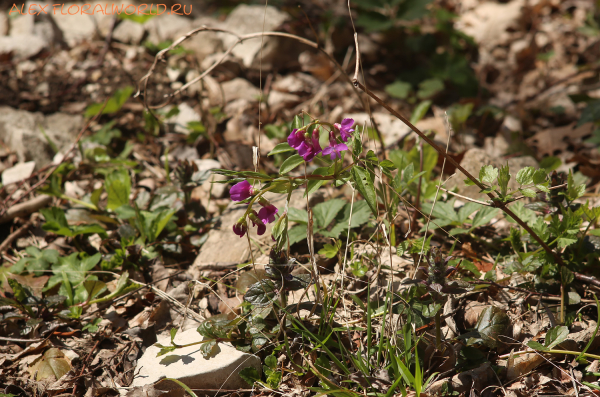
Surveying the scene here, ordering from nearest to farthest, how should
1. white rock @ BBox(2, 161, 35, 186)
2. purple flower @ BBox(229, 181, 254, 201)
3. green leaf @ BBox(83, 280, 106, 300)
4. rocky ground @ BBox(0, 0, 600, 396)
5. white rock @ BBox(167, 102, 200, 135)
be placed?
purple flower @ BBox(229, 181, 254, 201) < rocky ground @ BBox(0, 0, 600, 396) < green leaf @ BBox(83, 280, 106, 300) < white rock @ BBox(2, 161, 35, 186) < white rock @ BBox(167, 102, 200, 135)

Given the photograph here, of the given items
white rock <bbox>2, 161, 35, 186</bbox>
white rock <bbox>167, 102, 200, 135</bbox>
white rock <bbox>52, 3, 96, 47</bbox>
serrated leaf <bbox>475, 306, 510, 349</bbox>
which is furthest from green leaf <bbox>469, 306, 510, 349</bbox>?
white rock <bbox>52, 3, 96, 47</bbox>

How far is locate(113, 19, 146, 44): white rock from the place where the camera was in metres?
3.96

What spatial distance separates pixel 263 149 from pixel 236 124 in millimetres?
318

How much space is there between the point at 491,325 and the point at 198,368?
102 centimetres

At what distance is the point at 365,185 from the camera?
138cm

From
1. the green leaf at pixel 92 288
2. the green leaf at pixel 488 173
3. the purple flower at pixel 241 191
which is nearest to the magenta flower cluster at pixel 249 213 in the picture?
the purple flower at pixel 241 191

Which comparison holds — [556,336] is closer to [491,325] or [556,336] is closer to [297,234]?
[491,325]

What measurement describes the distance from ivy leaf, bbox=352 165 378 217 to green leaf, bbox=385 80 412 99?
2137 millimetres

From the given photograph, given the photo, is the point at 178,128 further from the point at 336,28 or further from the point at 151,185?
the point at 336,28

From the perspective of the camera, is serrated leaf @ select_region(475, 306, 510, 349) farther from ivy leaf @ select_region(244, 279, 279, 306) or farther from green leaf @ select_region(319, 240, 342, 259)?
ivy leaf @ select_region(244, 279, 279, 306)

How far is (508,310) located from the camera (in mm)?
1727

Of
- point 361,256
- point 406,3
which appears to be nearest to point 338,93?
point 406,3

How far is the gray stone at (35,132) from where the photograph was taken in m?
2.81

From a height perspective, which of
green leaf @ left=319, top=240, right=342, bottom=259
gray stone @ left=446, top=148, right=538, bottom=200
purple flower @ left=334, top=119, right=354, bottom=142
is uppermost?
purple flower @ left=334, top=119, right=354, bottom=142
